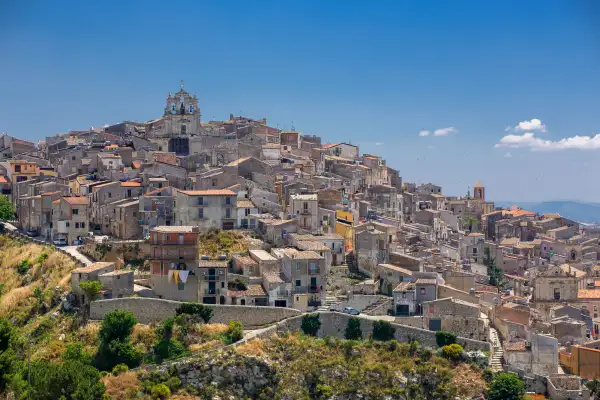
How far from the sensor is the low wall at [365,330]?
4403 centimetres

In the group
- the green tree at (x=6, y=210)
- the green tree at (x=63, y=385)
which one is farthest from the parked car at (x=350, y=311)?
the green tree at (x=6, y=210)

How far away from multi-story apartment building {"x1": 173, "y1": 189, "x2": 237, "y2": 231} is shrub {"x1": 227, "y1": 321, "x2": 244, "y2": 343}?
10.6m

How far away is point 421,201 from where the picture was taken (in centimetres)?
7444

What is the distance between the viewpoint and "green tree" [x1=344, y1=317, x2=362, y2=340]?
148 ft

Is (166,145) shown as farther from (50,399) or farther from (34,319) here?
(50,399)

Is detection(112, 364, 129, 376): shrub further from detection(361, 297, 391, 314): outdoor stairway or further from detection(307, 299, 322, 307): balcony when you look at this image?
detection(361, 297, 391, 314): outdoor stairway

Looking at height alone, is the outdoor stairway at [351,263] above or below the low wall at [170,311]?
above

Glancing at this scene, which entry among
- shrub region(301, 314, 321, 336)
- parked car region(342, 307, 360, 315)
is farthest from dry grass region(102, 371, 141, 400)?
parked car region(342, 307, 360, 315)

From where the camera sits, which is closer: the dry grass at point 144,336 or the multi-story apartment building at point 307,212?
the dry grass at point 144,336

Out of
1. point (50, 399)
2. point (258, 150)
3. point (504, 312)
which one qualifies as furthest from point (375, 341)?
point (258, 150)

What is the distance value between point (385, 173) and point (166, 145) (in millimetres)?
19721

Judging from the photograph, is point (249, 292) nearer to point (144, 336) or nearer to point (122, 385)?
point (144, 336)

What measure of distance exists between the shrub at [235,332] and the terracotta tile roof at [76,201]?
52.9ft

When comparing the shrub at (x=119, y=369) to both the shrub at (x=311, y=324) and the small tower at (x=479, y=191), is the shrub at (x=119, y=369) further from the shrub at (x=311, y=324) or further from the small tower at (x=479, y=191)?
the small tower at (x=479, y=191)
